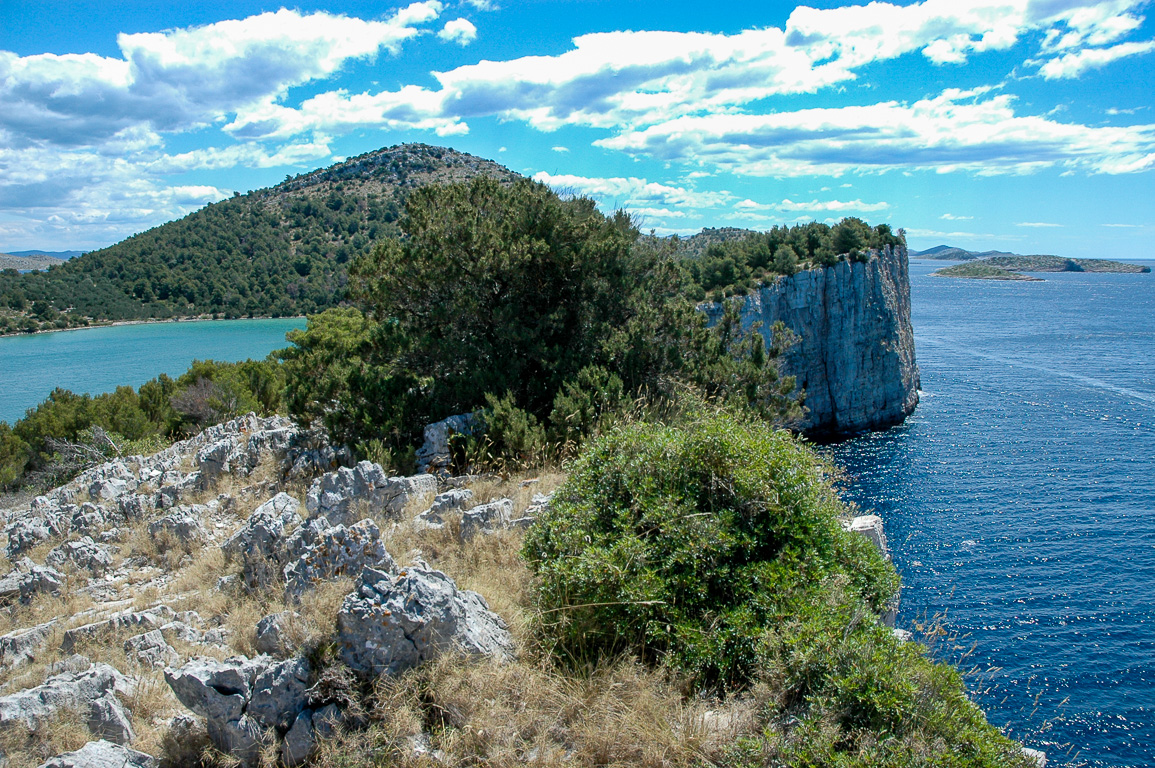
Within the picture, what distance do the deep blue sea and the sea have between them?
0.21ft

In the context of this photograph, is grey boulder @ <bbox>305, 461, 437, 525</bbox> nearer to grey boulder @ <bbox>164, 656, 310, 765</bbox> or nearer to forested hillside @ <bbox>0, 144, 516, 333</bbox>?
grey boulder @ <bbox>164, 656, 310, 765</bbox>

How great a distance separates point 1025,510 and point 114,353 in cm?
7622

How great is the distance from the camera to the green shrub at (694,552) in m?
4.28

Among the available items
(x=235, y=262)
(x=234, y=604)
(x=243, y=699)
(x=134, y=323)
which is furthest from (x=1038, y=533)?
(x=235, y=262)

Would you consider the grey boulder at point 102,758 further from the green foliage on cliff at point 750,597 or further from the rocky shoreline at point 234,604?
the green foliage on cliff at point 750,597

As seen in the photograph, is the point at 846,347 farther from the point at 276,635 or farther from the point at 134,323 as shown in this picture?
the point at 134,323

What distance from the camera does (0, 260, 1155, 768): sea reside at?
15.0 metres

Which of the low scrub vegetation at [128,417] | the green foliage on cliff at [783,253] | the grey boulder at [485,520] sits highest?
the green foliage on cliff at [783,253]

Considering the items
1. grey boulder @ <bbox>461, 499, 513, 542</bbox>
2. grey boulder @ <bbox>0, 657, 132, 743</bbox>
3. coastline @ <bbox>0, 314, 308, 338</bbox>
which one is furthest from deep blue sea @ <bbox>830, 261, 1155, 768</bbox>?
coastline @ <bbox>0, 314, 308, 338</bbox>

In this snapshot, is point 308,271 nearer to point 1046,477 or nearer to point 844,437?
point 844,437

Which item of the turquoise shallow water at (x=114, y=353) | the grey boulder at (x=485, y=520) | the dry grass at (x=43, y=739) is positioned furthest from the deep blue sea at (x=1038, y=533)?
the turquoise shallow water at (x=114, y=353)

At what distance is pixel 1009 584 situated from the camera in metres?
20.4

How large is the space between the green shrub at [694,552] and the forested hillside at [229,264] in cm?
8158

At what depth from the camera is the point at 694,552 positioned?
14.7ft
